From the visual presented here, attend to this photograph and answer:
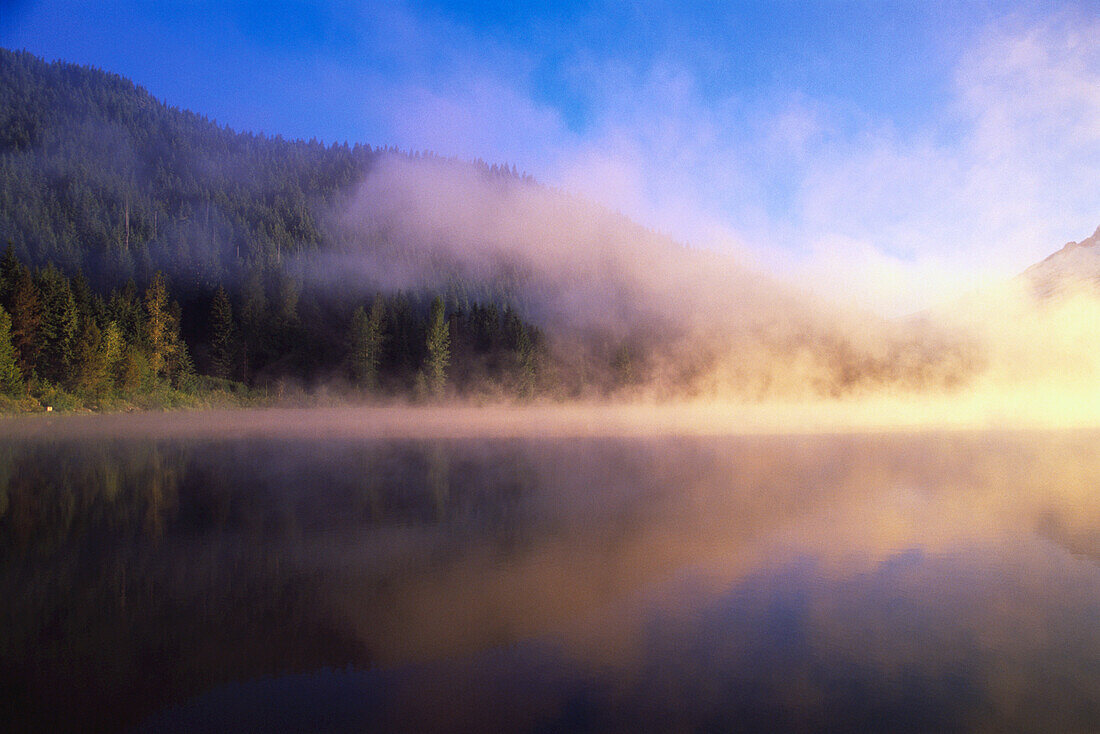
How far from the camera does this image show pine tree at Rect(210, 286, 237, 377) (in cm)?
4688

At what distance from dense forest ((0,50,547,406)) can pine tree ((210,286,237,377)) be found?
0.16 m

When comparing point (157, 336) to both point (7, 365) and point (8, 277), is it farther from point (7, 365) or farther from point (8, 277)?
point (7, 365)

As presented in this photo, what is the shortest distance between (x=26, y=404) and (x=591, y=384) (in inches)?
1447

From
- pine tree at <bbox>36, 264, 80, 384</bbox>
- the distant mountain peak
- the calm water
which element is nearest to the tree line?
pine tree at <bbox>36, 264, 80, 384</bbox>

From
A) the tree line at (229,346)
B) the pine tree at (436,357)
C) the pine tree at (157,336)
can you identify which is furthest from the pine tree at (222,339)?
the pine tree at (436,357)

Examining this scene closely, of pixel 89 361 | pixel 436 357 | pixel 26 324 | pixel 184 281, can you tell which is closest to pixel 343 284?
pixel 184 281

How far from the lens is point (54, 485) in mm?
10492

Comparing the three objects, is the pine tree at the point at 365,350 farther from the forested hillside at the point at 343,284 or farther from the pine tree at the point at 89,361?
the pine tree at the point at 89,361

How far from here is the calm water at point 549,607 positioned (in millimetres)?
3654

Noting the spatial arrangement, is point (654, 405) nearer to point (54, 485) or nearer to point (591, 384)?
point (591, 384)

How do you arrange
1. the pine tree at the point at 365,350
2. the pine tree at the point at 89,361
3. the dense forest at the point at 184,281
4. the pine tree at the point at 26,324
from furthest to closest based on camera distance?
the pine tree at the point at 365,350 → the dense forest at the point at 184,281 → the pine tree at the point at 89,361 → the pine tree at the point at 26,324

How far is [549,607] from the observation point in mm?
5168

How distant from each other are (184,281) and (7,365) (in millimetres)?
42462

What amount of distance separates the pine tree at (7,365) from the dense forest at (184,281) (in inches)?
3.2
